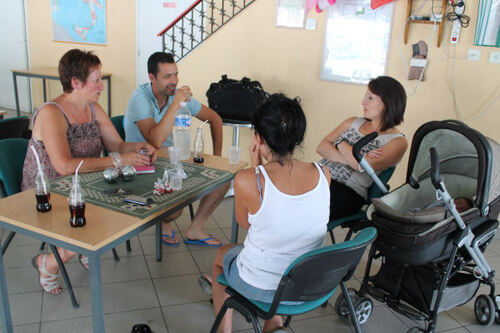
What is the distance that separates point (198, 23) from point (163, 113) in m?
2.51

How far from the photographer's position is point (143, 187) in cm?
194

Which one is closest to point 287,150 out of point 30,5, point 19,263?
point 19,263

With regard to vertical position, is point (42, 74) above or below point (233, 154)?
above

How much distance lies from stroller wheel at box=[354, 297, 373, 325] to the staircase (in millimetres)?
3105

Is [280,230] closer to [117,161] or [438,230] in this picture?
[438,230]

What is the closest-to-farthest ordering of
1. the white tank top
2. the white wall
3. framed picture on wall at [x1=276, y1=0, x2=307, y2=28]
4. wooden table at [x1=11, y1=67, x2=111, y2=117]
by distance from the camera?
the white tank top → framed picture on wall at [x1=276, y1=0, x2=307, y2=28] → wooden table at [x1=11, y1=67, x2=111, y2=117] → the white wall

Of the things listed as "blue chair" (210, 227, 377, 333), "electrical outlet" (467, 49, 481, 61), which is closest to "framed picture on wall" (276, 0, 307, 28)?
"electrical outlet" (467, 49, 481, 61)

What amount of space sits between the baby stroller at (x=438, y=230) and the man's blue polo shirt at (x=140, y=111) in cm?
156

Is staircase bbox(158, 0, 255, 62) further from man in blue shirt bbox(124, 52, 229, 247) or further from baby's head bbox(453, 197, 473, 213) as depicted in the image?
baby's head bbox(453, 197, 473, 213)

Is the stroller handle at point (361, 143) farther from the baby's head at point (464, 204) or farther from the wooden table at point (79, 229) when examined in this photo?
the wooden table at point (79, 229)

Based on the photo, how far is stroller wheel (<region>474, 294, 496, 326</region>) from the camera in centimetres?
223

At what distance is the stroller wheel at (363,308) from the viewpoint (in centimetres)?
212

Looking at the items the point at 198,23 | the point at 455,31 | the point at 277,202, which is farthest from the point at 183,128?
the point at 198,23

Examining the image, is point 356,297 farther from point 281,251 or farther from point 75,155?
point 75,155
